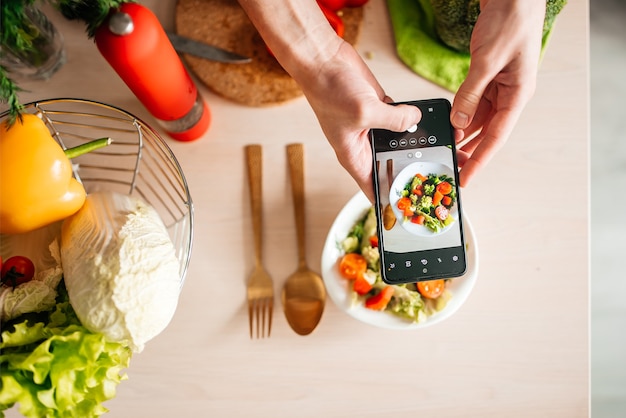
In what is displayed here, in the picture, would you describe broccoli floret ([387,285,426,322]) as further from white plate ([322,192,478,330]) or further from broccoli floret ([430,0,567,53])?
broccoli floret ([430,0,567,53])

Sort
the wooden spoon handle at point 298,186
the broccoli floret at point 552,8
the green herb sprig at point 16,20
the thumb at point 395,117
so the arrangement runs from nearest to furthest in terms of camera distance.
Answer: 1. the green herb sprig at point 16,20
2. the thumb at point 395,117
3. the broccoli floret at point 552,8
4. the wooden spoon handle at point 298,186

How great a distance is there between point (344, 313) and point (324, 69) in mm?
391

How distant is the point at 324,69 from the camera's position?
682 mm

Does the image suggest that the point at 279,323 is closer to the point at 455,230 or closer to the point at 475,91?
the point at 455,230

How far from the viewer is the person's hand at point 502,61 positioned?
0.66m

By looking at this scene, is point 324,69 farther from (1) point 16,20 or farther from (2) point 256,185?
(1) point 16,20

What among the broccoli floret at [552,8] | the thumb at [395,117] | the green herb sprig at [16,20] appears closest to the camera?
the green herb sprig at [16,20]

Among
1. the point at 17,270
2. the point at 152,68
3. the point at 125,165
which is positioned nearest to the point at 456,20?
the point at 152,68

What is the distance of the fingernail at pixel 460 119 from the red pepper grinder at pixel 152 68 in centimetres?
38

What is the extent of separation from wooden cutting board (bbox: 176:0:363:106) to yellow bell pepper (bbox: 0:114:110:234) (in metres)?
0.31

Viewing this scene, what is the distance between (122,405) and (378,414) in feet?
1.35

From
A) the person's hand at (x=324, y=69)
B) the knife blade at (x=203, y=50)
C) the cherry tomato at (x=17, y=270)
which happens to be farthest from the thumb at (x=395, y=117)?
the cherry tomato at (x=17, y=270)

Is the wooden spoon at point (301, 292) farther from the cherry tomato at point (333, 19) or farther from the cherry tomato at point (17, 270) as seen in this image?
the cherry tomato at point (17, 270)

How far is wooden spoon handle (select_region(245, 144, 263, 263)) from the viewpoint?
0.84m
